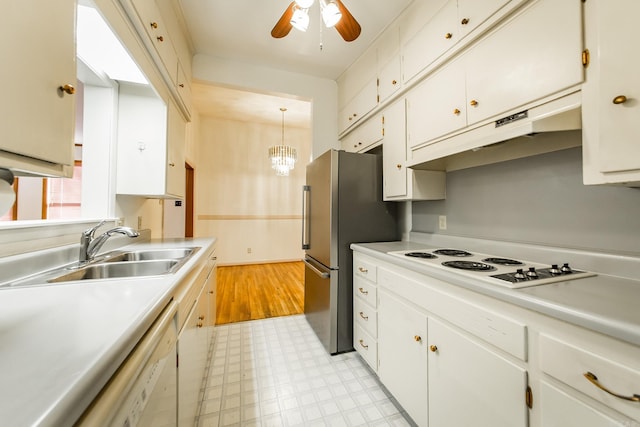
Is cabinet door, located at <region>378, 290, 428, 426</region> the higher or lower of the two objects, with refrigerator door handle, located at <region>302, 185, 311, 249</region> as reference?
lower

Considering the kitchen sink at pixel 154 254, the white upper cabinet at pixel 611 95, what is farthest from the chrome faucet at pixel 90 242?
the white upper cabinet at pixel 611 95

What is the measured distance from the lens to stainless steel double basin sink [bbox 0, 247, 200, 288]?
974 millimetres

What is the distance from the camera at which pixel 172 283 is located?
2.75 feet

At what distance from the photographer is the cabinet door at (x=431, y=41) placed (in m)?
1.45

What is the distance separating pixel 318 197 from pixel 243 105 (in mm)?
2929

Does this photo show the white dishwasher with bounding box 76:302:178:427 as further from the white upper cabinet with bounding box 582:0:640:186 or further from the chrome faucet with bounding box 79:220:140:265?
the white upper cabinet with bounding box 582:0:640:186

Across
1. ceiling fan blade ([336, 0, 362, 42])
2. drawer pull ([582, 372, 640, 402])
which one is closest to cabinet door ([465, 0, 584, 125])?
ceiling fan blade ([336, 0, 362, 42])

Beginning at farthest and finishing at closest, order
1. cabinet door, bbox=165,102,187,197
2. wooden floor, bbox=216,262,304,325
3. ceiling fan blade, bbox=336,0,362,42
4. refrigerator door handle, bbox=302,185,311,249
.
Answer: wooden floor, bbox=216,262,304,325
refrigerator door handle, bbox=302,185,311,249
cabinet door, bbox=165,102,187,197
ceiling fan blade, bbox=336,0,362,42

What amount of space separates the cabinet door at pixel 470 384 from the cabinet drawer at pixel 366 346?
53 centimetres

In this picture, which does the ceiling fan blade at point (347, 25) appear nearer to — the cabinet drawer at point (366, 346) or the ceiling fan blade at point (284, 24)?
the ceiling fan blade at point (284, 24)

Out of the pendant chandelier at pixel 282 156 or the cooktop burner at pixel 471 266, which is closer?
the cooktop burner at pixel 471 266

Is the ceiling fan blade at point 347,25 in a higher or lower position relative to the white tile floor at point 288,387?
higher

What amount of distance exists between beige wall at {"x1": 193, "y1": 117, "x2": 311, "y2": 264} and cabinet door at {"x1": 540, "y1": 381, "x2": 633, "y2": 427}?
15.2ft

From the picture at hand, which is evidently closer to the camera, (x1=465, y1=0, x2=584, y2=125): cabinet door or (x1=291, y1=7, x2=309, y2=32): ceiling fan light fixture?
(x1=465, y1=0, x2=584, y2=125): cabinet door
